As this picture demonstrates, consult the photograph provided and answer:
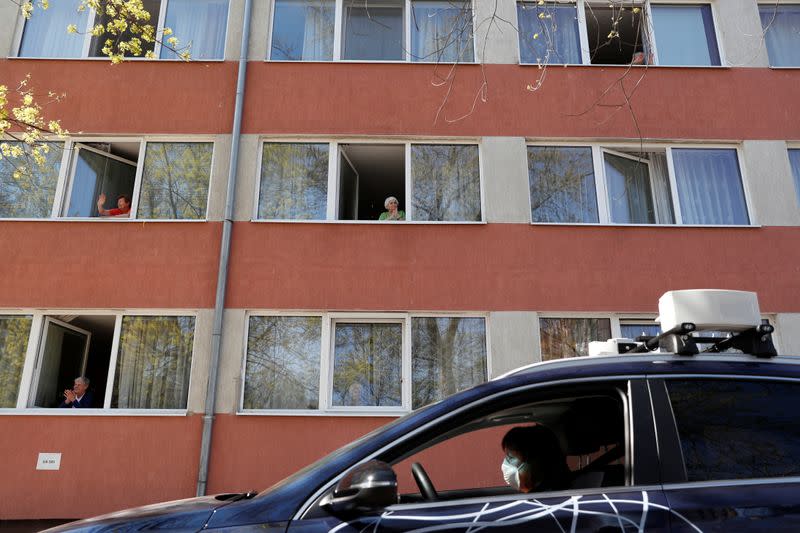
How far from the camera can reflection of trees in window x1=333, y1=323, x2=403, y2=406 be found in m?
9.56

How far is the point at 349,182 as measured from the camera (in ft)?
36.9

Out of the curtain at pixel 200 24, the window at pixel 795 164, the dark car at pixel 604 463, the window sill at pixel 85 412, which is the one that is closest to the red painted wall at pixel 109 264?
the window sill at pixel 85 412

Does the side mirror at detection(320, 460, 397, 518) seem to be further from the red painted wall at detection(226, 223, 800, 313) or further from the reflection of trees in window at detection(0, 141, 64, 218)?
the reflection of trees in window at detection(0, 141, 64, 218)

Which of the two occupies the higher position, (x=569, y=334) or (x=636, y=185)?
(x=636, y=185)

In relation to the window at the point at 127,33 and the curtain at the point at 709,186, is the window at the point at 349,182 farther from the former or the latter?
the curtain at the point at 709,186

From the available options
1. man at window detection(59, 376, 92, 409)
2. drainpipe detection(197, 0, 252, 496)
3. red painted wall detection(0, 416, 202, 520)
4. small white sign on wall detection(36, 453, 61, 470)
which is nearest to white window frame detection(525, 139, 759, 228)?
drainpipe detection(197, 0, 252, 496)

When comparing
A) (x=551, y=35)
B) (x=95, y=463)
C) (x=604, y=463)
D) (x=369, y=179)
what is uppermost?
(x=551, y=35)

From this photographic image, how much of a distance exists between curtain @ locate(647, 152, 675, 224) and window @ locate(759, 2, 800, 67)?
3.03 meters

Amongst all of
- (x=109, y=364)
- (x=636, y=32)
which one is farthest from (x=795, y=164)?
(x=109, y=364)

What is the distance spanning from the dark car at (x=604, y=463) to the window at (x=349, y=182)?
25.3 feet

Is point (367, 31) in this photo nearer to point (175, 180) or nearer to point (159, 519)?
point (175, 180)

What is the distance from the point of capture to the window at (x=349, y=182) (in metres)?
10.5

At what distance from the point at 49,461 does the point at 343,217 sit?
592 cm

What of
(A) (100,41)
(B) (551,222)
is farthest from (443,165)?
(A) (100,41)
